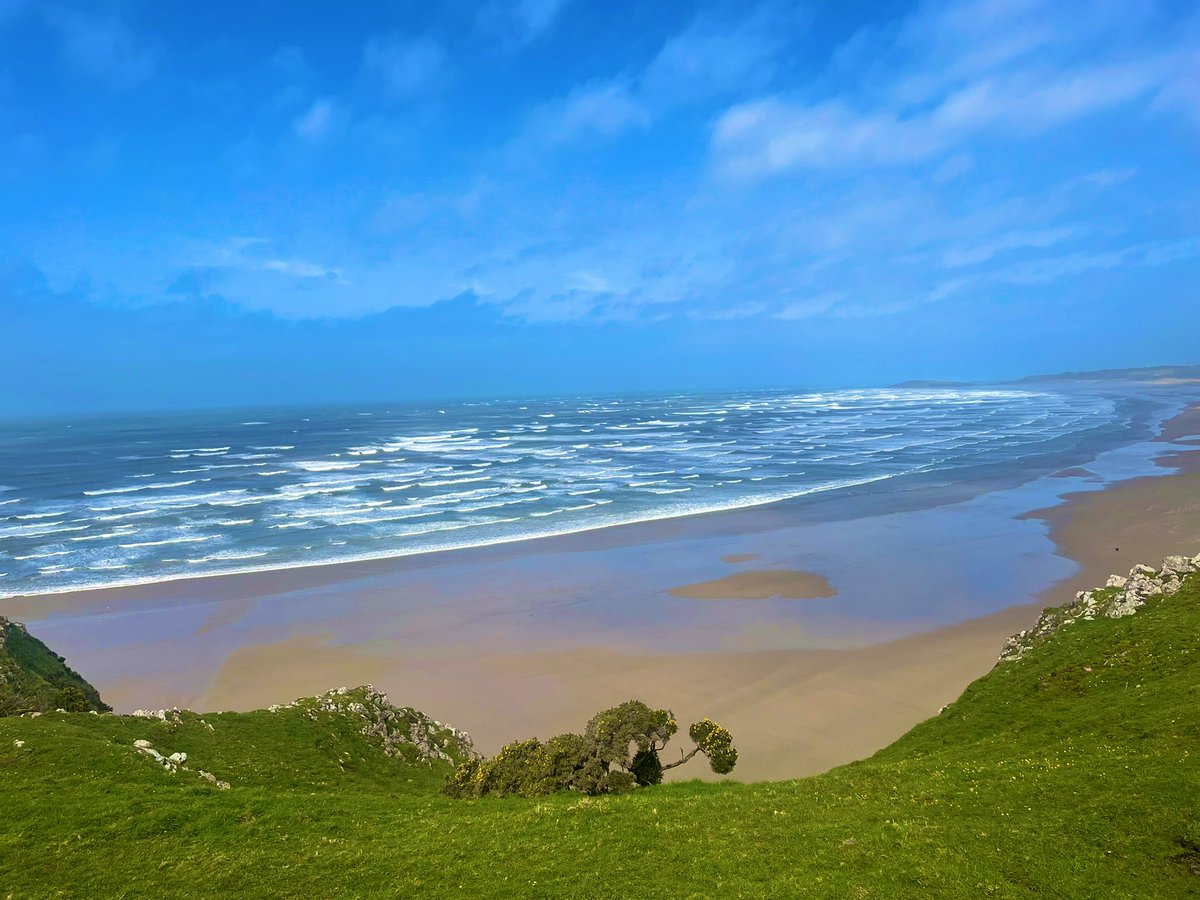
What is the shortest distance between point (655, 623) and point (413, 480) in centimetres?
5179

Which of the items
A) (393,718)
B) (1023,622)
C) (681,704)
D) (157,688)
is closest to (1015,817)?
(681,704)

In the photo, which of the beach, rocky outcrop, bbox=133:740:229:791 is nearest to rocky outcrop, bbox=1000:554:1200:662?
the beach

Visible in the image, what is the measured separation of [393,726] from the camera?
69.2 feet

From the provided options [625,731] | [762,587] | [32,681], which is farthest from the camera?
[762,587]

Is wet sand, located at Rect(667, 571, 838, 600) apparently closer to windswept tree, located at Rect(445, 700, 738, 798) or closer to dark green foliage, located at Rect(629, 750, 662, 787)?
dark green foliage, located at Rect(629, 750, 662, 787)

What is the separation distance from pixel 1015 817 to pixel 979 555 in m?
36.1

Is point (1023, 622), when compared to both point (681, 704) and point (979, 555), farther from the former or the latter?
point (681, 704)

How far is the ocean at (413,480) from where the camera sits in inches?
1971

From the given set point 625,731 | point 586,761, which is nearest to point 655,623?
point 625,731

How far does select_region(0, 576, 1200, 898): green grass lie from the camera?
10719mm

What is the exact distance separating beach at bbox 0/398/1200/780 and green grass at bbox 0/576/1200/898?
7.56 meters

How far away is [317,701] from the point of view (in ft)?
67.9

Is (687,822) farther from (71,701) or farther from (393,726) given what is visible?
(71,701)

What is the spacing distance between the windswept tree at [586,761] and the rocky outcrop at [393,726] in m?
3.78
